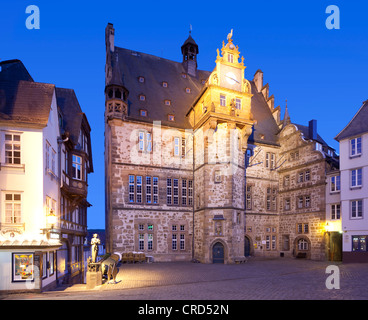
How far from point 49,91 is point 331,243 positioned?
1059 inches

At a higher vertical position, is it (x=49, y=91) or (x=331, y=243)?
(x=49, y=91)

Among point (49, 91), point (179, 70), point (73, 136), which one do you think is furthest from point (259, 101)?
point (49, 91)

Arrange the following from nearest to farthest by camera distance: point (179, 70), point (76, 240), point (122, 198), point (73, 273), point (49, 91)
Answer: point (49, 91) → point (73, 273) → point (76, 240) → point (122, 198) → point (179, 70)

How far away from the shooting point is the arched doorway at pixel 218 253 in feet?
86.6

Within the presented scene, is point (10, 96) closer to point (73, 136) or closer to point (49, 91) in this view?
point (49, 91)

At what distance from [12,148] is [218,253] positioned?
1876 centimetres

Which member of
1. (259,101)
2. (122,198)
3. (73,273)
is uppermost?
(259,101)

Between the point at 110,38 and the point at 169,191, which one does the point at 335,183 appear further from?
the point at 110,38

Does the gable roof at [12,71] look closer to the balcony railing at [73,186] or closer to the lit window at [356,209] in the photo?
the balcony railing at [73,186]

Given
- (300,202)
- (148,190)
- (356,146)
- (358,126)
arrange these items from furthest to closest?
(300,202) → (148,190) → (358,126) → (356,146)

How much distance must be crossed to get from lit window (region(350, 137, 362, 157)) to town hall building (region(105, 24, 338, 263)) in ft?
10.8

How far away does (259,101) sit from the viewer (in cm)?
4000

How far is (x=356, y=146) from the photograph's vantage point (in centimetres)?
2594

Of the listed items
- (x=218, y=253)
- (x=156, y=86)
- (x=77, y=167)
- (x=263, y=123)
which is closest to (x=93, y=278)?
(x=77, y=167)
